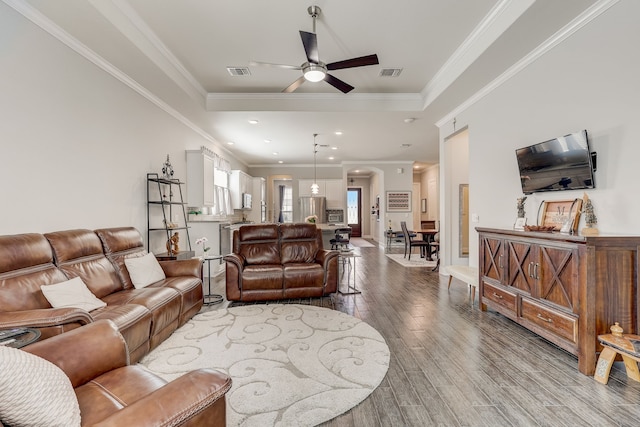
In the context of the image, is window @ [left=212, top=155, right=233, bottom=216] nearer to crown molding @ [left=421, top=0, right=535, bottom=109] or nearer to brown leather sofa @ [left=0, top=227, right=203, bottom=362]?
brown leather sofa @ [left=0, top=227, right=203, bottom=362]

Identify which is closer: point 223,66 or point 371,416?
point 371,416

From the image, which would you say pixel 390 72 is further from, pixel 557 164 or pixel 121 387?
pixel 121 387

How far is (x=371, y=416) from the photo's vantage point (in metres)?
1.81

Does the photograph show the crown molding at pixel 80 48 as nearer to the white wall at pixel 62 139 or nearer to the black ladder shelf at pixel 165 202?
the white wall at pixel 62 139

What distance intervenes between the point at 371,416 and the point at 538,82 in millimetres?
3629

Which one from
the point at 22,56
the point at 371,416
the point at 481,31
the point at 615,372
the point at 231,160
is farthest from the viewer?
the point at 231,160

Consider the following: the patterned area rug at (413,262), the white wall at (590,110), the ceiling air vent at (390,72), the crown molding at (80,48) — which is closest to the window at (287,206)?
the patterned area rug at (413,262)

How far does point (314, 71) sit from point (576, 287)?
9.91 feet

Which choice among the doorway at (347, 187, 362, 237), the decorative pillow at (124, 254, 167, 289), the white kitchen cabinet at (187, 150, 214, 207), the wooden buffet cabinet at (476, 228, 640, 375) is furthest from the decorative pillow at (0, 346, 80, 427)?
the doorway at (347, 187, 362, 237)

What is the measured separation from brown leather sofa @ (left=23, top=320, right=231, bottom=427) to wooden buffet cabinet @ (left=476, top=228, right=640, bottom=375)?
8.66 ft

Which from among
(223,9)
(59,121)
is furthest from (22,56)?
(223,9)

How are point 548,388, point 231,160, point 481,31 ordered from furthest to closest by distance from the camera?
point 231,160 < point 481,31 < point 548,388

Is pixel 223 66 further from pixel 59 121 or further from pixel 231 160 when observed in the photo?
pixel 231 160

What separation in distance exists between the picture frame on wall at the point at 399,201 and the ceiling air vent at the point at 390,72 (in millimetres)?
6020
